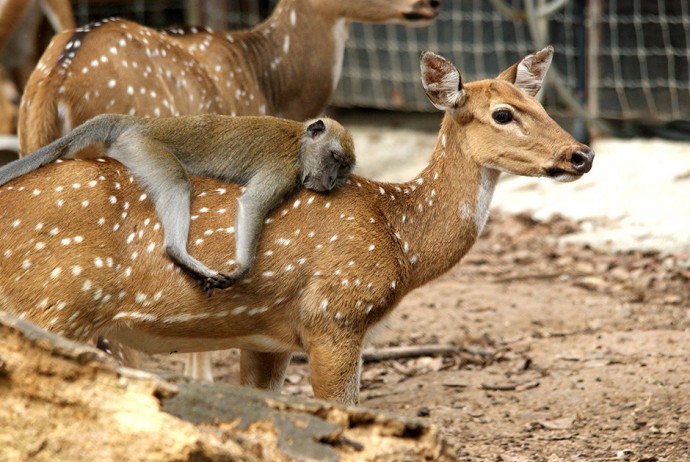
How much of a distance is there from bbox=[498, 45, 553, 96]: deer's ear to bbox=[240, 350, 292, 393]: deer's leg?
5.89ft

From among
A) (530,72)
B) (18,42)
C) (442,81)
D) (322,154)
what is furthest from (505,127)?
(18,42)

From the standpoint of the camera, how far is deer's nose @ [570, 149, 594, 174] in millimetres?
5055

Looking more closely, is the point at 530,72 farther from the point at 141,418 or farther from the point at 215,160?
the point at 141,418

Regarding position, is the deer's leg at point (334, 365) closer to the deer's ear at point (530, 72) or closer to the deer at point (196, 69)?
the deer at point (196, 69)

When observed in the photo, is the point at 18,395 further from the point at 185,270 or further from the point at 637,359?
the point at 637,359

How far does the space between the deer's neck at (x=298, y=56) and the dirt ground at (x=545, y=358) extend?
1655 millimetres

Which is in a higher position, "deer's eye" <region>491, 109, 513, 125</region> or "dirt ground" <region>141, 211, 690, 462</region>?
"deer's eye" <region>491, 109, 513, 125</region>

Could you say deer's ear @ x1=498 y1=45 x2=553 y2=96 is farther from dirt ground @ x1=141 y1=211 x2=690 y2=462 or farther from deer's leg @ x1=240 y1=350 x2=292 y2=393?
deer's leg @ x1=240 y1=350 x2=292 y2=393

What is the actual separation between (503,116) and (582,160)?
44cm

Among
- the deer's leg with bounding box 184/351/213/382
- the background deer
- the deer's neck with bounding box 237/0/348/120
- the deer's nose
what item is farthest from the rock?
the background deer

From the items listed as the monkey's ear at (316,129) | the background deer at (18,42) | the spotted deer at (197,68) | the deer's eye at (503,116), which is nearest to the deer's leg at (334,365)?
the monkey's ear at (316,129)

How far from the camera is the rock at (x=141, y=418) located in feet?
11.4

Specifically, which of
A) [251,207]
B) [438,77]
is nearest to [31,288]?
[251,207]

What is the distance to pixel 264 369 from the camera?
18.1 ft
